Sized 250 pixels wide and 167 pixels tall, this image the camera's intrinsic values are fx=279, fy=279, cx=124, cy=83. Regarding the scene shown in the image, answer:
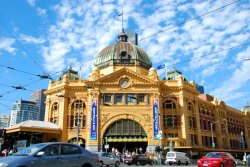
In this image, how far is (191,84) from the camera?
57906 mm

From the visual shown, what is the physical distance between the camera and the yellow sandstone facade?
49.2 metres

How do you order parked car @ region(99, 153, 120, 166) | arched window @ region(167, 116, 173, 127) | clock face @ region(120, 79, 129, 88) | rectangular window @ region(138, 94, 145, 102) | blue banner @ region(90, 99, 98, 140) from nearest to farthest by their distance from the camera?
parked car @ region(99, 153, 120, 166) → blue banner @ region(90, 99, 98, 140) → rectangular window @ region(138, 94, 145, 102) → clock face @ region(120, 79, 129, 88) → arched window @ region(167, 116, 173, 127)

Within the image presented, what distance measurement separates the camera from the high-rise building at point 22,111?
89.4m

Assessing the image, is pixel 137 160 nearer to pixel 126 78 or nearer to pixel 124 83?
pixel 124 83

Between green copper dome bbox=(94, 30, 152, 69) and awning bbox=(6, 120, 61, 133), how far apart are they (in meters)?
17.0

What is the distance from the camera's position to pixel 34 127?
46344 millimetres

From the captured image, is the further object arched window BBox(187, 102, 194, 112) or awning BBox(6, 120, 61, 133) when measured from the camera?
arched window BBox(187, 102, 194, 112)

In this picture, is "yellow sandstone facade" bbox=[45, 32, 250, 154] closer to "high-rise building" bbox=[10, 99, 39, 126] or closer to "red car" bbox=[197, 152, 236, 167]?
"red car" bbox=[197, 152, 236, 167]

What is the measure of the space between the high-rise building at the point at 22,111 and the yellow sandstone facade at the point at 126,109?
38286mm

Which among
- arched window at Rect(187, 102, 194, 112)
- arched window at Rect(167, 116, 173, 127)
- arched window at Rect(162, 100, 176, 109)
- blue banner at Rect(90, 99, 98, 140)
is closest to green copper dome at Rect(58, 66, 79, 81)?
blue banner at Rect(90, 99, 98, 140)

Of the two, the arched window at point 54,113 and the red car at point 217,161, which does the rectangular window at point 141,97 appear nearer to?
the arched window at point 54,113

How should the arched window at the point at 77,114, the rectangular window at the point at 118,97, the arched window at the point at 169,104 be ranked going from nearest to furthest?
the rectangular window at the point at 118,97 → the arched window at the point at 77,114 → the arched window at the point at 169,104

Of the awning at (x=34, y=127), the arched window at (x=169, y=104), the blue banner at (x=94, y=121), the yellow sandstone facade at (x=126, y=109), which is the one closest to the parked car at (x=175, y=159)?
the yellow sandstone facade at (x=126, y=109)

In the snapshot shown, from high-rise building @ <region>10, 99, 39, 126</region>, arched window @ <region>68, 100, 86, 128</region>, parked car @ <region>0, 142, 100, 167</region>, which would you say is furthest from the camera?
high-rise building @ <region>10, 99, 39, 126</region>
